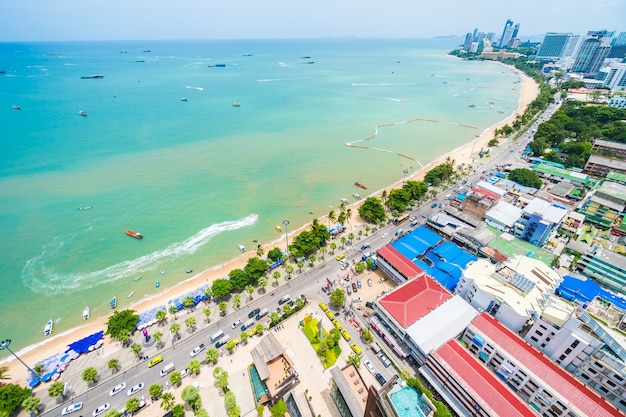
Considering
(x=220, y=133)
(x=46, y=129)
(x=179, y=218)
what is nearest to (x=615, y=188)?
(x=179, y=218)

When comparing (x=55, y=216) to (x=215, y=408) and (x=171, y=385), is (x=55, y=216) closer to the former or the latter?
(x=171, y=385)

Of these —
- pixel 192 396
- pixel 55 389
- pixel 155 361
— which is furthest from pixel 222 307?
pixel 55 389

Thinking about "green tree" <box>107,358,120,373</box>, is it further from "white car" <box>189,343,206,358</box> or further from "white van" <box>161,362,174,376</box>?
"white car" <box>189,343,206,358</box>

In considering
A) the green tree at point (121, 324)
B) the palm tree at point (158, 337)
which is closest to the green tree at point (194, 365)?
the palm tree at point (158, 337)

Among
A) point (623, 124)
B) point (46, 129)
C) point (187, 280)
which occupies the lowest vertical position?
point (187, 280)

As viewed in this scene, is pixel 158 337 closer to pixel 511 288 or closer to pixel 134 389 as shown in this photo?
pixel 134 389

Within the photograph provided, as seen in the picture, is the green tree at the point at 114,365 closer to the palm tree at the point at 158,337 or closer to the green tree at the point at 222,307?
the palm tree at the point at 158,337

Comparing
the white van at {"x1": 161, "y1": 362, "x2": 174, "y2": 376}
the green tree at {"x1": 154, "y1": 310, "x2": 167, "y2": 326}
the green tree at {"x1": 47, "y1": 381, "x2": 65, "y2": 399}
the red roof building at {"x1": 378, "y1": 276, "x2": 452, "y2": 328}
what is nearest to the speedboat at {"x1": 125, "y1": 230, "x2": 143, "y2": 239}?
the green tree at {"x1": 154, "y1": 310, "x2": 167, "y2": 326}
